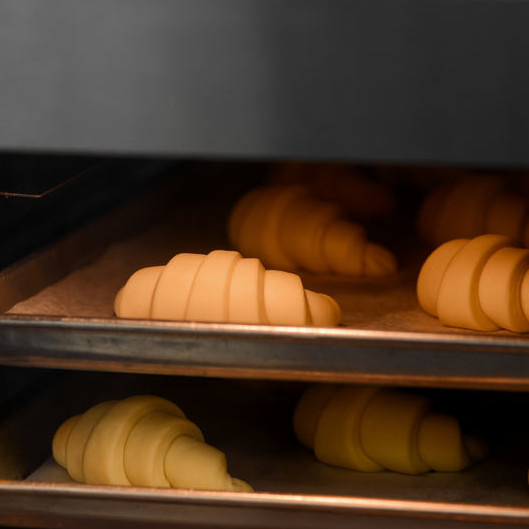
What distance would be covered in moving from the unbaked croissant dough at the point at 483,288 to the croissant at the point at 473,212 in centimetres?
23

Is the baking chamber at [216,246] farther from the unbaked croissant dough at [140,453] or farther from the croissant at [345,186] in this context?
the croissant at [345,186]

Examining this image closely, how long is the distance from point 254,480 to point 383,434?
0.16m

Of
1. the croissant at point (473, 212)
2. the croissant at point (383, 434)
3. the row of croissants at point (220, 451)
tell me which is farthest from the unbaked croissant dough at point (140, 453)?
the croissant at point (473, 212)

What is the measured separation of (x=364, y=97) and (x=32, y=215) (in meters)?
0.56

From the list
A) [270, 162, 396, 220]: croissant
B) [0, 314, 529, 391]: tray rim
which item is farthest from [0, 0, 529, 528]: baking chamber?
[270, 162, 396, 220]: croissant

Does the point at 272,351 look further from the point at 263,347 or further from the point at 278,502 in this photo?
the point at 278,502

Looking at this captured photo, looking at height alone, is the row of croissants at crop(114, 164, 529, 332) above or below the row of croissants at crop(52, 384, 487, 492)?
above

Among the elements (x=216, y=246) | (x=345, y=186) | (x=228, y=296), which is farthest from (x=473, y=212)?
(x=228, y=296)

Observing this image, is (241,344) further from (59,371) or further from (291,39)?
(59,371)

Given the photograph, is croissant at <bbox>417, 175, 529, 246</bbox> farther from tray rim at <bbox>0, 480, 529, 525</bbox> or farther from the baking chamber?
tray rim at <bbox>0, 480, 529, 525</bbox>

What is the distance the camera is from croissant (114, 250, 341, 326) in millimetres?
986

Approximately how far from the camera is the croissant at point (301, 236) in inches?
47.6

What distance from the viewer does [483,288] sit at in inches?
38.8

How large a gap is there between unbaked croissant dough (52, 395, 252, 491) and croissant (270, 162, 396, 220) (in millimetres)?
545
